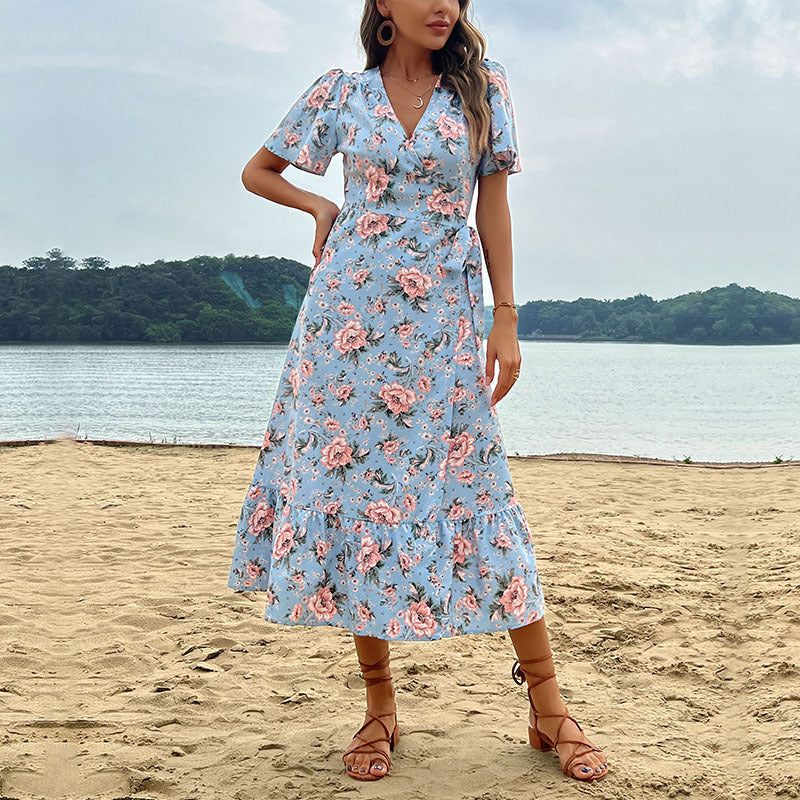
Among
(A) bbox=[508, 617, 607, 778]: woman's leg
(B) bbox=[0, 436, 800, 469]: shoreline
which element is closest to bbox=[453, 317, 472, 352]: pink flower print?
(A) bbox=[508, 617, 607, 778]: woman's leg

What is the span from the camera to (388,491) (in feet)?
6.92

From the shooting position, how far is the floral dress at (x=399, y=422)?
6.91 feet

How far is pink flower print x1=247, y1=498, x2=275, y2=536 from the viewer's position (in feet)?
7.60

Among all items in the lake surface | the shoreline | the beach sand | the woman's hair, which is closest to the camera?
the woman's hair

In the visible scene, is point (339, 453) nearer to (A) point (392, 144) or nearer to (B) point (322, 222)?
(B) point (322, 222)

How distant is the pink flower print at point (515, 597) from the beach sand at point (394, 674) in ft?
1.36

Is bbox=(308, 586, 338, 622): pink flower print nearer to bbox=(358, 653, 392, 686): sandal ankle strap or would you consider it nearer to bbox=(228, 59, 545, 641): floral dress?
bbox=(228, 59, 545, 641): floral dress

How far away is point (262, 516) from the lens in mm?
2320

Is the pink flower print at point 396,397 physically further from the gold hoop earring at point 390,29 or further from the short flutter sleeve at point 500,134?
the gold hoop earring at point 390,29

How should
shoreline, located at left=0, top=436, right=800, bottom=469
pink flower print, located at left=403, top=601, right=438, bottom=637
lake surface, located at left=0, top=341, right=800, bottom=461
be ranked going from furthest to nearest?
lake surface, located at left=0, top=341, right=800, bottom=461 < shoreline, located at left=0, top=436, right=800, bottom=469 < pink flower print, located at left=403, top=601, right=438, bottom=637

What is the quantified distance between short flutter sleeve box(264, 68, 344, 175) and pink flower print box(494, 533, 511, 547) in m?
0.98

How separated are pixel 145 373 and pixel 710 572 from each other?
2230 cm

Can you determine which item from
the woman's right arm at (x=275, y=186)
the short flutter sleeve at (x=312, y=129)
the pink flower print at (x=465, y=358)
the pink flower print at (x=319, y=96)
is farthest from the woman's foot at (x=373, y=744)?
the pink flower print at (x=319, y=96)

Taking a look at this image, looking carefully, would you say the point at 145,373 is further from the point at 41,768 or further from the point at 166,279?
the point at 41,768
